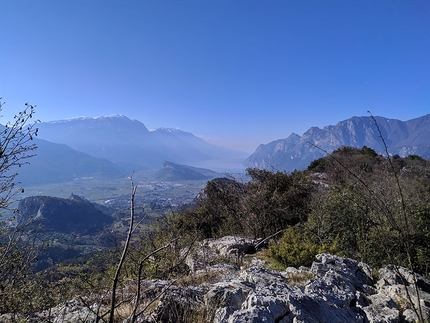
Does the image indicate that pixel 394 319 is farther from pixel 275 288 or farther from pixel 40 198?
pixel 40 198

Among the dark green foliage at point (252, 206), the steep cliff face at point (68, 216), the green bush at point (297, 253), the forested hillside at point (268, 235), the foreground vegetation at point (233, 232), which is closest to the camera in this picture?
the foreground vegetation at point (233, 232)

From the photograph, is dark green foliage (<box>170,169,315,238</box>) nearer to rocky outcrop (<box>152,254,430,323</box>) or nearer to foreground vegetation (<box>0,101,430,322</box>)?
foreground vegetation (<box>0,101,430,322</box>)

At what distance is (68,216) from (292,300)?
3296 inches

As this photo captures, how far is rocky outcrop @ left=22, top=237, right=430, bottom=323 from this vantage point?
104 inches

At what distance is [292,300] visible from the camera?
2.79 meters

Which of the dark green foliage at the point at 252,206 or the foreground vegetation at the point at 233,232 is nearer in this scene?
the foreground vegetation at the point at 233,232

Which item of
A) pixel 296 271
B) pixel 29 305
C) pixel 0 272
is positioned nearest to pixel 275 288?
pixel 296 271

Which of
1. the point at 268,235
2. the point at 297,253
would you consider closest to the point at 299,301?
the point at 297,253

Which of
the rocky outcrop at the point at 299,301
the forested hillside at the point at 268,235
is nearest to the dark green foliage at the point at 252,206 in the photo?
the forested hillside at the point at 268,235

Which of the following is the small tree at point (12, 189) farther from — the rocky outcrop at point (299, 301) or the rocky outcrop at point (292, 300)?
the rocky outcrop at point (299, 301)

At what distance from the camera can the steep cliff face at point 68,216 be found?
221ft

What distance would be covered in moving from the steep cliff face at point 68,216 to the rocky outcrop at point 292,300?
7400cm

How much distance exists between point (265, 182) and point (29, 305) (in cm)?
1077

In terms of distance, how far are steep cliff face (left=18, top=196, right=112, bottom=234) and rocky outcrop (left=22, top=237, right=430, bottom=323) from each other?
7400cm
